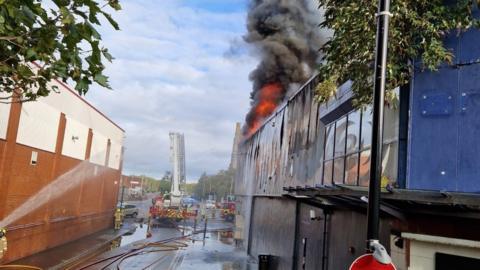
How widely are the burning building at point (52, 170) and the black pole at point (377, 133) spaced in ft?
27.8

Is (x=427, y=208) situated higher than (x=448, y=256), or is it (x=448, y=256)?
(x=427, y=208)

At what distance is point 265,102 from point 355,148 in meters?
20.2

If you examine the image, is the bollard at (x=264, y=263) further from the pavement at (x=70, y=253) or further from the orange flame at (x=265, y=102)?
the orange flame at (x=265, y=102)

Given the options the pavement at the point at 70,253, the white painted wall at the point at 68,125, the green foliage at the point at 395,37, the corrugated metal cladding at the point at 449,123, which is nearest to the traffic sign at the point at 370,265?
the corrugated metal cladding at the point at 449,123

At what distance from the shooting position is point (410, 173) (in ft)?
22.2

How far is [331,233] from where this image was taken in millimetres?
10297

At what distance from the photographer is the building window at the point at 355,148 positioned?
24.5 ft

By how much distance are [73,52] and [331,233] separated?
7.73m

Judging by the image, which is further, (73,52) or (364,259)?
(73,52)

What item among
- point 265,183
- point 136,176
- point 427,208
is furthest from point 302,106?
point 136,176

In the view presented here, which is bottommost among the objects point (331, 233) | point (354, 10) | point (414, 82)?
point (331, 233)

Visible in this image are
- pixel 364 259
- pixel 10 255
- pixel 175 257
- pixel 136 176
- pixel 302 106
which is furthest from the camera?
pixel 136 176

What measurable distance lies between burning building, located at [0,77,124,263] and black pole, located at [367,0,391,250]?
847cm

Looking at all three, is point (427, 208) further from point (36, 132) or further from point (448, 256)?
point (36, 132)
